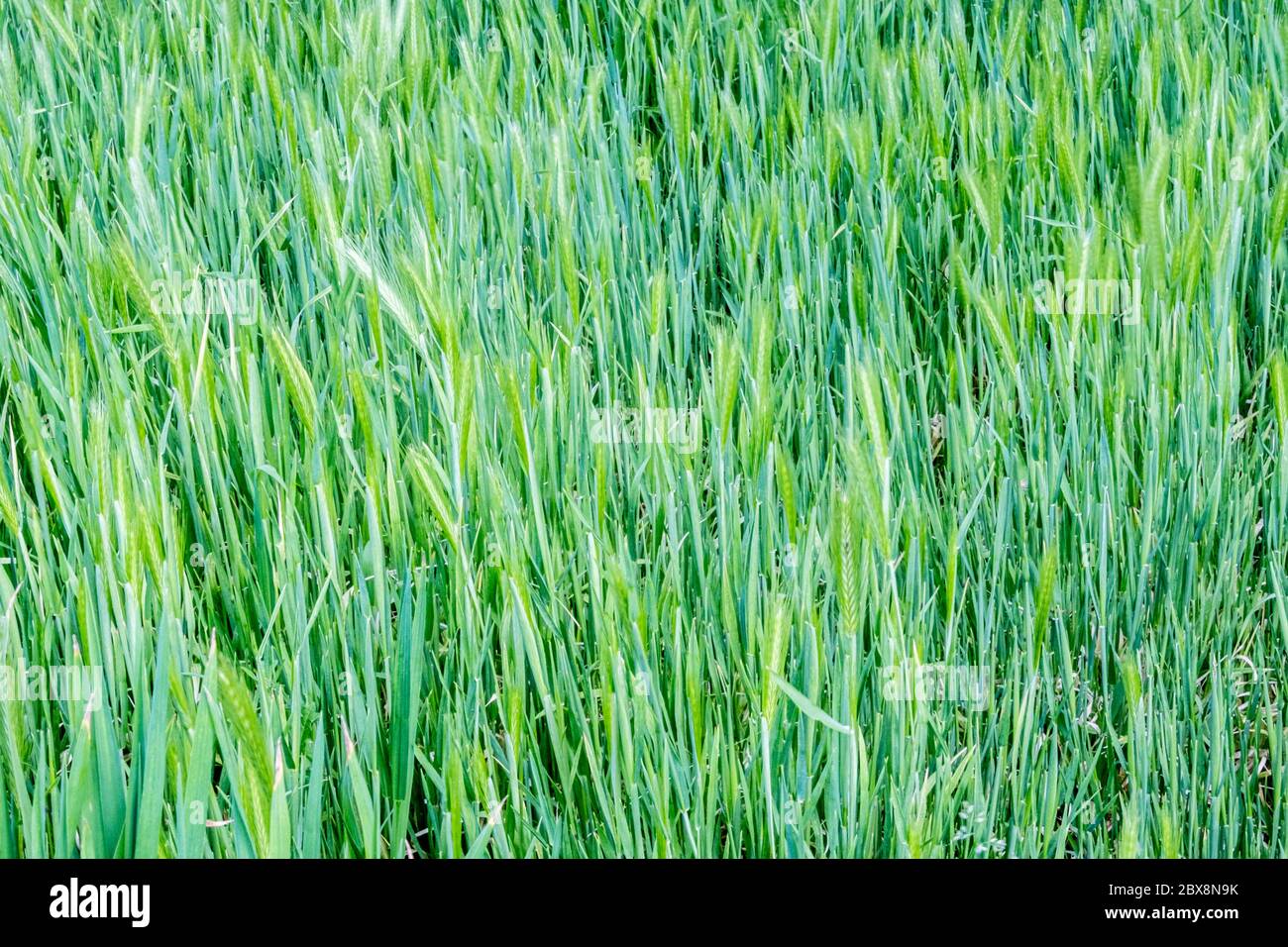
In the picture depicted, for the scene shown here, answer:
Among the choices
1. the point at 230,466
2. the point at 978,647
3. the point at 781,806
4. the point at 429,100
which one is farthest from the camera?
the point at 429,100

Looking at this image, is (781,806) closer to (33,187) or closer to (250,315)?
(250,315)

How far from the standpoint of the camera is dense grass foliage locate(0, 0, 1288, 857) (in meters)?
0.81

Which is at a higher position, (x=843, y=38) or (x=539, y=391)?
(x=843, y=38)

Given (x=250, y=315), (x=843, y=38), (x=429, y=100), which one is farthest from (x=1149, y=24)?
(x=250, y=315)

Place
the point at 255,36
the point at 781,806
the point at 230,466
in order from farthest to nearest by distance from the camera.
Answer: the point at 255,36
the point at 230,466
the point at 781,806

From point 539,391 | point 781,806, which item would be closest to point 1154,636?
point 781,806

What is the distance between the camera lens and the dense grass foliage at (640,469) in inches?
31.8

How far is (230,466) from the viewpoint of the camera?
1088mm

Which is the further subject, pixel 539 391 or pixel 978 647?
pixel 539 391

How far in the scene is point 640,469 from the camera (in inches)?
38.8

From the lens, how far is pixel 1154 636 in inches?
36.3

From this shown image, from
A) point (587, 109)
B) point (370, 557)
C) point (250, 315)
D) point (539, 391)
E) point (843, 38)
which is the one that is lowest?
point (370, 557)

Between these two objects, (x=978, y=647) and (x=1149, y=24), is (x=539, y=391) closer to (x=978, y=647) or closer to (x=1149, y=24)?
(x=978, y=647)

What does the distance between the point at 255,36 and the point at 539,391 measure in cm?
105
